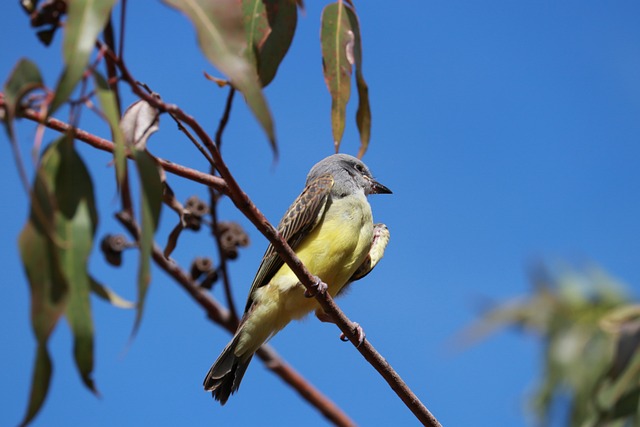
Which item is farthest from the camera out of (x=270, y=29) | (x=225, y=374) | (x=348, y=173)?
(x=348, y=173)

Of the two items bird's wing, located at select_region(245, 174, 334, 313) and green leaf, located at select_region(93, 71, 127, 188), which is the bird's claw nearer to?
bird's wing, located at select_region(245, 174, 334, 313)

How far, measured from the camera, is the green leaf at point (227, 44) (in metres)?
2.08

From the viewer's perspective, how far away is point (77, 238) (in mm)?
2133

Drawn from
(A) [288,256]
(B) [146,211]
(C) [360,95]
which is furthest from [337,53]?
(B) [146,211]

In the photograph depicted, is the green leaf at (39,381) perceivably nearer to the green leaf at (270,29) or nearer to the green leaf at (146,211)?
the green leaf at (146,211)

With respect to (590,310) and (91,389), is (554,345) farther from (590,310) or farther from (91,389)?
(91,389)

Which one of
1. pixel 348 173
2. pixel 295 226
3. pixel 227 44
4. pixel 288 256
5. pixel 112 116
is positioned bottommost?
pixel 112 116

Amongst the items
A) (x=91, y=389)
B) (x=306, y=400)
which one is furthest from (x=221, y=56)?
(x=306, y=400)

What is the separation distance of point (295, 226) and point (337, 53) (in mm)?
1712

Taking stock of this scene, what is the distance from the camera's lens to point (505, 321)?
248 cm

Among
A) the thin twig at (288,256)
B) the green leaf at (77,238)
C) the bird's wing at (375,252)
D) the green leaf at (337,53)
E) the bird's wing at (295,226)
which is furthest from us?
the bird's wing at (375,252)

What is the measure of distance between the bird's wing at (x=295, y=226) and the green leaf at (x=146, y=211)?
2218mm

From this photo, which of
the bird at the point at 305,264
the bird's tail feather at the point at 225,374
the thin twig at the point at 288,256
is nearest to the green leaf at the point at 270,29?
the thin twig at the point at 288,256

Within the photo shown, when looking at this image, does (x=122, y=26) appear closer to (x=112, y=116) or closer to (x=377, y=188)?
(x=112, y=116)
